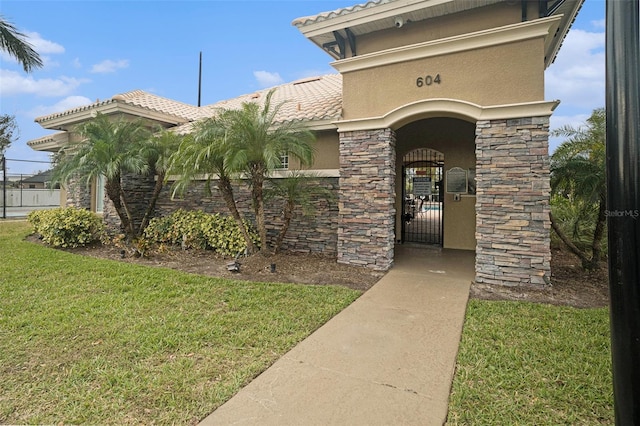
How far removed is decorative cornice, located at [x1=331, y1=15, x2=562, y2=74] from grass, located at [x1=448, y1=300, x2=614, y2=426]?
565 centimetres

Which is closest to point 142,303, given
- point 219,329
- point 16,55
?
point 219,329

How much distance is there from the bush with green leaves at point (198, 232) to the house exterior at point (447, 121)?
1838 mm

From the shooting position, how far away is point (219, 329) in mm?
4805

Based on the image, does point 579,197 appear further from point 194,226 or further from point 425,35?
point 194,226

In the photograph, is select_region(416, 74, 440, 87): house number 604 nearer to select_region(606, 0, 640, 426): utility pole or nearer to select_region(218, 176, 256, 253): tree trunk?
select_region(218, 176, 256, 253): tree trunk

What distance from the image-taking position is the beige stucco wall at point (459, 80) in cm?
677

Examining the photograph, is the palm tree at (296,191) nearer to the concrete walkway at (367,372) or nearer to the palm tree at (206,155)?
the palm tree at (206,155)

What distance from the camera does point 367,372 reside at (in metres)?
3.76

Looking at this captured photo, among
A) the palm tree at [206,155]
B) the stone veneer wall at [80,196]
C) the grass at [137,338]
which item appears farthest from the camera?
the stone veneer wall at [80,196]

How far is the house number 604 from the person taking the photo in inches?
303

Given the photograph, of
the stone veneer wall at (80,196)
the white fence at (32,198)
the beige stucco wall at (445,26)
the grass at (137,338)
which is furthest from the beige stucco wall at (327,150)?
the white fence at (32,198)

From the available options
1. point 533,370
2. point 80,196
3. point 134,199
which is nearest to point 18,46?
point 80,196

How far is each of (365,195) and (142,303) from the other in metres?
5.65
